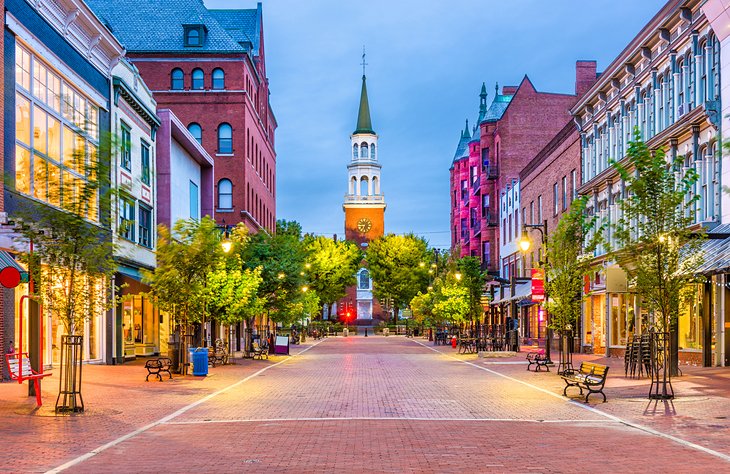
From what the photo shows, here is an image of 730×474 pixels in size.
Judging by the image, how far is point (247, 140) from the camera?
65812 mm

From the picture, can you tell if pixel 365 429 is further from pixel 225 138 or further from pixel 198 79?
pixel 198 79

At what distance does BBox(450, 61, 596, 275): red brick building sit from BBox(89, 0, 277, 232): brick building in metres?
20.2

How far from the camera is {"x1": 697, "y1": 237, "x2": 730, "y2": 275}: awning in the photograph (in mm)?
26167

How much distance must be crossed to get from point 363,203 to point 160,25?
3032 inches

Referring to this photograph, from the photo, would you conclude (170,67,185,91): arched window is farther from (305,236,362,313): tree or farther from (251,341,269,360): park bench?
(305,236,362,313): tree

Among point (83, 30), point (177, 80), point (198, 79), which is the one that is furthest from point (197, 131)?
point (83, 30)

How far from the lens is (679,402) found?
19.7m

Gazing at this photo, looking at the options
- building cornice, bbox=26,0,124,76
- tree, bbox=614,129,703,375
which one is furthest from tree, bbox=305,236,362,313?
tree, bbox=614,129,703,375

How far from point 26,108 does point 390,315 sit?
11676 centimetres

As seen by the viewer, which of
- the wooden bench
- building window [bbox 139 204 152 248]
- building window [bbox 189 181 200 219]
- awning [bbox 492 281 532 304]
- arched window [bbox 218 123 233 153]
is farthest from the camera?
arched window [bbox 218 123 233 153]

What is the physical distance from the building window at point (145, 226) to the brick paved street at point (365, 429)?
55.4 ft

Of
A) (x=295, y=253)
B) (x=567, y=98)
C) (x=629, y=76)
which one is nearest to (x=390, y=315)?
(x=567, y=98)

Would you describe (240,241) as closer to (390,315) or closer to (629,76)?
(629,76)

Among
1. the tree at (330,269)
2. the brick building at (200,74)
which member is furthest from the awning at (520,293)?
the tree at (330,269)
